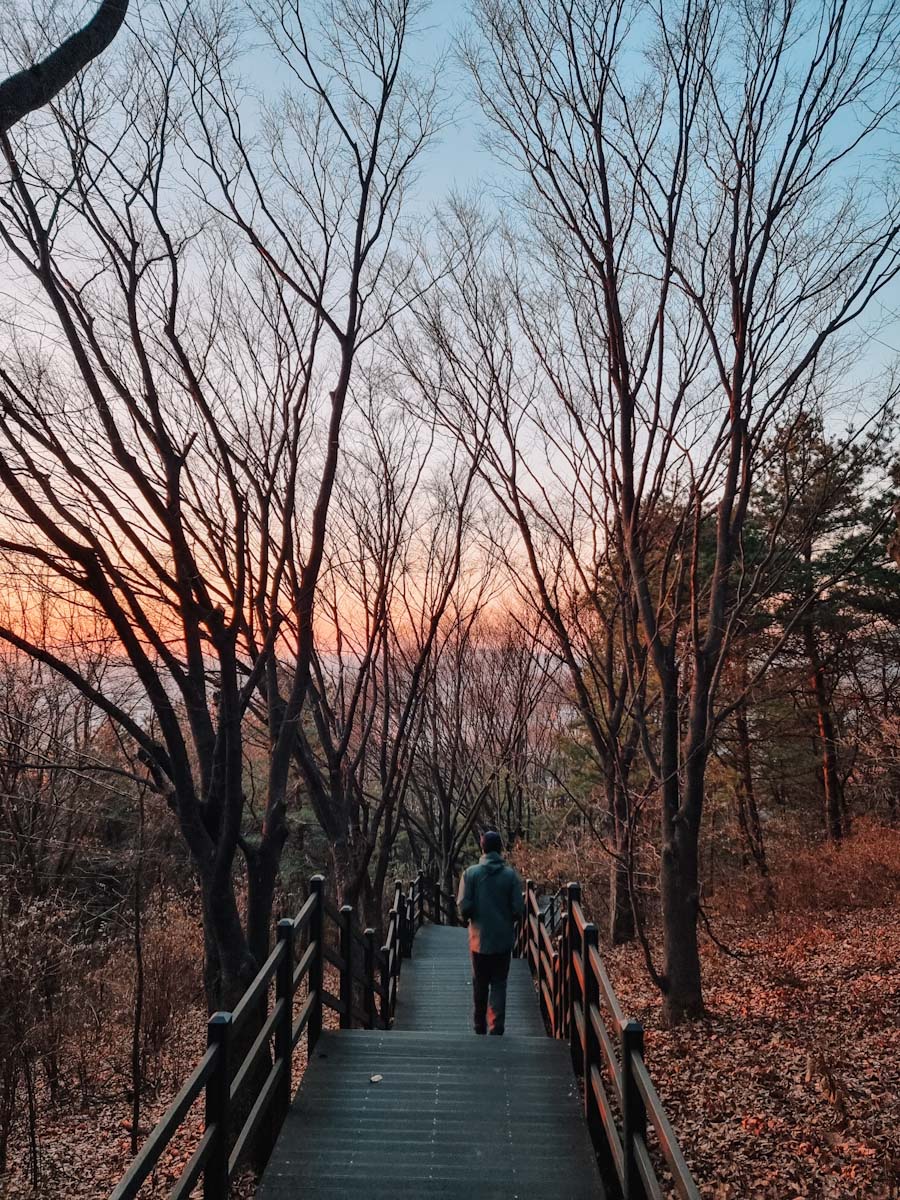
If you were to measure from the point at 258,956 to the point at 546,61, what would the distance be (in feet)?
28.6

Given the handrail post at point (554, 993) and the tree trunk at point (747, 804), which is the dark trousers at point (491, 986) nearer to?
the handrail post at point (554, 993)

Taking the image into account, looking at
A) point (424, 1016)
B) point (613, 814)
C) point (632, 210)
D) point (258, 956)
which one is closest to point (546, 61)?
point (632, 210)

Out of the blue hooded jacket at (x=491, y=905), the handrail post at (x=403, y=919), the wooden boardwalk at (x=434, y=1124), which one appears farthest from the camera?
the handrail post at (x=403, y=919)

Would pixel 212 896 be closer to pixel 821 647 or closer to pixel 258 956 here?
pixel 258 956

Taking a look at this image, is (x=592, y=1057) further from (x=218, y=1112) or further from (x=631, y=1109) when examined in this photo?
(x=218, y=1112)

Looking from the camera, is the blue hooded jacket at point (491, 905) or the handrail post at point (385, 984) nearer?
the blue hooded jacket at point (491, 905)

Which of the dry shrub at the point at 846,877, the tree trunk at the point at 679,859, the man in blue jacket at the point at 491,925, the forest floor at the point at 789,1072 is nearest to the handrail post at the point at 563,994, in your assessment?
the man in blue jacket at the point at 491,925

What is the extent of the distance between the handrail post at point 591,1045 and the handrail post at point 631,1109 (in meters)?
0.75

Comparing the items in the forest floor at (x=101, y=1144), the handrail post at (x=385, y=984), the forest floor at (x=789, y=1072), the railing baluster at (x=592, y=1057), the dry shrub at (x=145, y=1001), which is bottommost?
the forest floor at (x=101, y=1144)

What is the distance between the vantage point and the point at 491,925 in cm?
718

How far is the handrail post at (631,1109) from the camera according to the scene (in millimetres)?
3291

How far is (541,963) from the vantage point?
902 cm

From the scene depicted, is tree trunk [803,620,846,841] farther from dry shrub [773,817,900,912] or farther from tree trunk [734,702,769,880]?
dry shrub [773,817,900,912]

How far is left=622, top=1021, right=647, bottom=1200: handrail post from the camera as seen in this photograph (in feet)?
10.8
